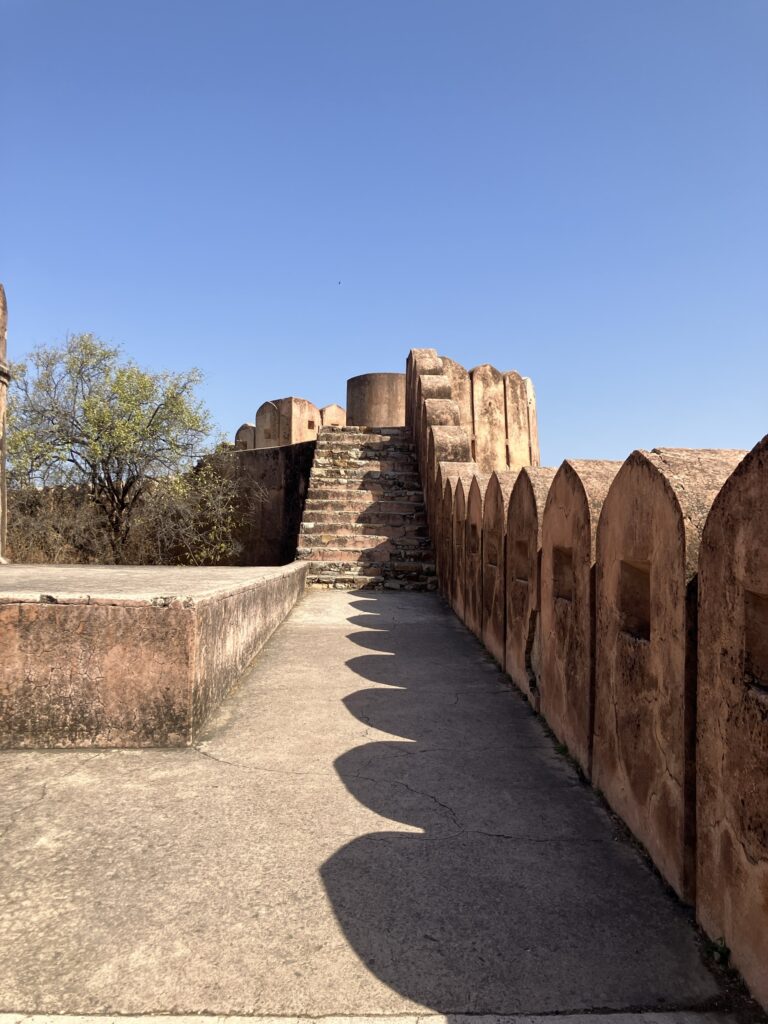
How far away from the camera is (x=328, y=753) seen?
300 cm

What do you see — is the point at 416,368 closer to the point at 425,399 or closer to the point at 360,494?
the point at 425,399

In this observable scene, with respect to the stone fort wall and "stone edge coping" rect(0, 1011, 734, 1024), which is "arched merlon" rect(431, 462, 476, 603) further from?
"stone edge coping" rect(0, 1011, 734, 1024)

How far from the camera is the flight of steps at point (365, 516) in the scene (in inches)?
369

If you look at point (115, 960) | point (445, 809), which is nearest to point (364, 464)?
point (445, 809)

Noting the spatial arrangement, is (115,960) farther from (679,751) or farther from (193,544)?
(193,544)

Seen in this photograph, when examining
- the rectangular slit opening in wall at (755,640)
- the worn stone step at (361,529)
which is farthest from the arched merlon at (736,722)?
the worn stone step at (361,529)

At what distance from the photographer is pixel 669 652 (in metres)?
1.95

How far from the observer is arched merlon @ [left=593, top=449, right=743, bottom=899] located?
1.84 metres

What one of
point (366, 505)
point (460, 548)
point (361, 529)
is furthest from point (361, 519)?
point (460, 548)

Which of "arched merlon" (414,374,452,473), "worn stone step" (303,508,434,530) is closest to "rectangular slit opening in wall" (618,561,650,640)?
"worn stone step" (303,508,434,530)

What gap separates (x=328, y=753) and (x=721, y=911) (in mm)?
1745

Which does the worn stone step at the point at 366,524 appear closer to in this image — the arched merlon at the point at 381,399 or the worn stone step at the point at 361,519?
the worn stone step at the point at 361,519

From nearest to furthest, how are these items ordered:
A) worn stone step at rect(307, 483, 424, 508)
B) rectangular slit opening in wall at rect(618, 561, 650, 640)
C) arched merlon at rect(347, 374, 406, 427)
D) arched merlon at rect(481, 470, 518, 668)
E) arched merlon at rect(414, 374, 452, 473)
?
rectangular slit opening in wall at rect(618, 561, 650, 640) → arched merlon at rect(481, 470, 518, 668) → worn stone step at rect(307, 483, 424, 508) → arched merlon at rect(414, 374, 452, 473) → arched merlon at rect(347, 374, 406, 427)

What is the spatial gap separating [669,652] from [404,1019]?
1128mm
